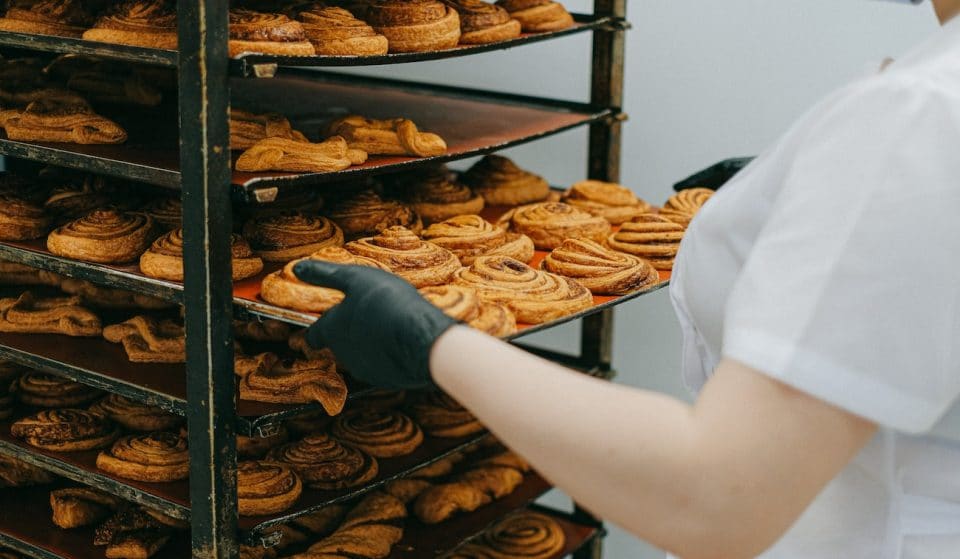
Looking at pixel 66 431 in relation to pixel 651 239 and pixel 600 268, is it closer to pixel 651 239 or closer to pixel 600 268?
pixel 600 268

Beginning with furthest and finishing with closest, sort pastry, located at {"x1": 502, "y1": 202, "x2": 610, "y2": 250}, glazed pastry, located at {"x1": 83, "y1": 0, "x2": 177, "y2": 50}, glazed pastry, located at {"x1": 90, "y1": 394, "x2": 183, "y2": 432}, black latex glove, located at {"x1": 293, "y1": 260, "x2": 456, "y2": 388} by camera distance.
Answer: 1. pastry, located at {"x1": 502, "y1": 202, "x2": 610, "y2": 250}
2. glazed pastry, located at {"x1": 90, "y1": 394, "x2": 183, "y2": 432}
3. glazed pastry, located at {"x1": 83, "y1": 0, "x2": 177, "y2": 50}
4. black latex glove, located at {"x1": 293, "y1": 260, "x2": 456, "y2": 388}

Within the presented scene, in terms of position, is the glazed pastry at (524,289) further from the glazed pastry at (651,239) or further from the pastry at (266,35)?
the pastry at (266,35)

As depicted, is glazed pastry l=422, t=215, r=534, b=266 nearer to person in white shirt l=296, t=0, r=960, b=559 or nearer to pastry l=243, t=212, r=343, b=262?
pastry l=243, t=212, r=343, b=262

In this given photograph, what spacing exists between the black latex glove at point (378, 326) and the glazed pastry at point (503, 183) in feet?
4.39

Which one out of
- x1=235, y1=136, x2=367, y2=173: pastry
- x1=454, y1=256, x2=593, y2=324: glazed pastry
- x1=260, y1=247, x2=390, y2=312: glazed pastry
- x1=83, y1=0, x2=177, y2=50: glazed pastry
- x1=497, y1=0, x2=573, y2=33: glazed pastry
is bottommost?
x1=454, y1=256, x2=593, y2=324: glazed pastry

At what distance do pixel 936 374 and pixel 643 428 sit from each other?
0.32 meters

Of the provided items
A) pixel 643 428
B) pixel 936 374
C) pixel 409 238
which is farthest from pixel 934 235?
pixel 409 238

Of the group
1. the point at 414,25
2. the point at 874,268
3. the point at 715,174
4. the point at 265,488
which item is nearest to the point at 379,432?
the point at 265,488

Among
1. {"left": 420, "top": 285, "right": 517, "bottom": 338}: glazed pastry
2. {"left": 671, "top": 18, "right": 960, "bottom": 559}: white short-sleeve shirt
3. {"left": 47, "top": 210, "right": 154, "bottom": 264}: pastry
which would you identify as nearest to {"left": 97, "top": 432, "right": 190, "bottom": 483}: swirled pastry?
{"left": 47, "top": 210, "right": 154, "bottom": 264}: pastry

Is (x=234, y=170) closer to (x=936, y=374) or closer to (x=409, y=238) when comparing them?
(x=409, y=238)

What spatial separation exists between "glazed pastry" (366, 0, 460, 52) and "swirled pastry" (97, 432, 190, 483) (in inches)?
40.6

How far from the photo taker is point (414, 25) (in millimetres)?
2453

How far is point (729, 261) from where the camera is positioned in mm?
1469

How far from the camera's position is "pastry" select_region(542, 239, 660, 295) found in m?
2.43
